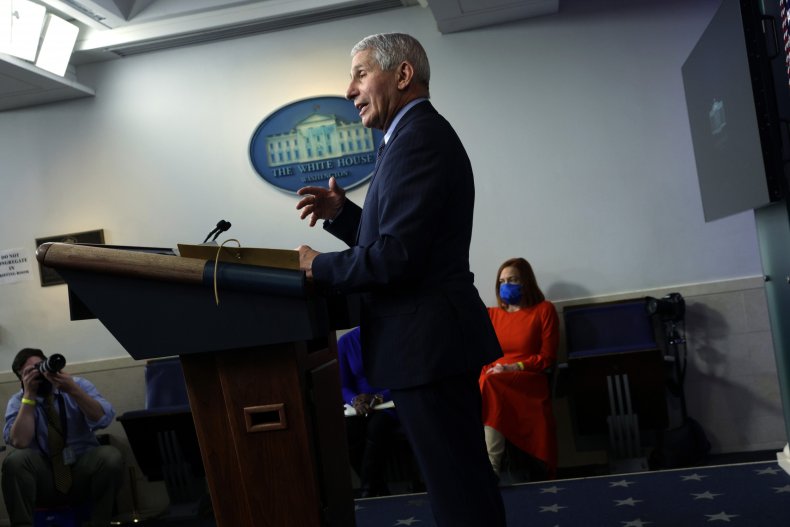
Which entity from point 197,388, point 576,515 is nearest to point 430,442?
point 197,388

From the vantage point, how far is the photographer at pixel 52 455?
4.28 metres

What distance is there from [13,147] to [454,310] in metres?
4.89

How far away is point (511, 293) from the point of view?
4621 mm

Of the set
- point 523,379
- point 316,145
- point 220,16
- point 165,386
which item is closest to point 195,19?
point 220,16

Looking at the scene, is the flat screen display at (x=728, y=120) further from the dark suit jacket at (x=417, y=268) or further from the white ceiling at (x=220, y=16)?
the dark suit jacket at (x=417, y=268)

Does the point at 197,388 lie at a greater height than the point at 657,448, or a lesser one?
greater

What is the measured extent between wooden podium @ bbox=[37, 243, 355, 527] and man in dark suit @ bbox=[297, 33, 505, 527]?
0.44ft

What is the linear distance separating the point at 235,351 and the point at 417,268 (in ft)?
1.32

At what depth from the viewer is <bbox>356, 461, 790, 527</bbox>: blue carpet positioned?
10.3 ft

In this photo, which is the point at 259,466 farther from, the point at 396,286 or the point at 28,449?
the point at 28,449

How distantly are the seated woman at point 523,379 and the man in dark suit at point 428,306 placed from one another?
2.63m

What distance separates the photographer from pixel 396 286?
1.65 metres

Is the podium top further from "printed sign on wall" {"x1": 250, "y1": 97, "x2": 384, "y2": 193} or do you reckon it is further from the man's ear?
"printed sign on wall" {"x1": 250, "y1": 97, "x2": 384, "y2": 193}

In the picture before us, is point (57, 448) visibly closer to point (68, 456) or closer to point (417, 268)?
point (68, 456)
